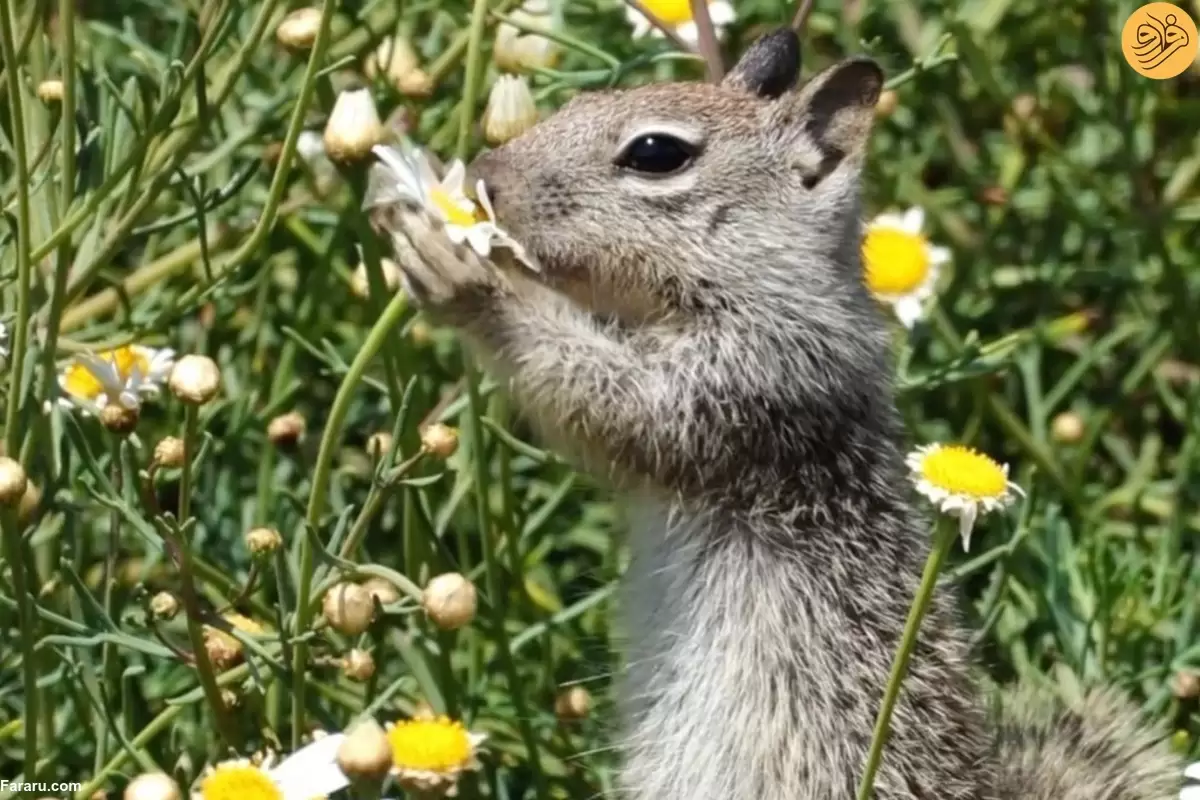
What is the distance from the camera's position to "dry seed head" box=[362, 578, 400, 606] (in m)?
2.17

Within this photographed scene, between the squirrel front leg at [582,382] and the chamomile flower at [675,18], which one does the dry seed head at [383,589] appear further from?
the chamomile flower at [675,18]

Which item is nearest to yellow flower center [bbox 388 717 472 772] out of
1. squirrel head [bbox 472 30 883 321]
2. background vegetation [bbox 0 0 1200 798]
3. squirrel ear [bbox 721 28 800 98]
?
background vegetation [bbox 0 0 1200 798]

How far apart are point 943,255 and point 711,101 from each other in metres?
0.58

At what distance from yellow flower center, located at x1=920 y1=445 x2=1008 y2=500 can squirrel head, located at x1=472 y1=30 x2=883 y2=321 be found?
0.67 m

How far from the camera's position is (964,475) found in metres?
1.74

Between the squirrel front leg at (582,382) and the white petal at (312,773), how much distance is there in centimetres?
59

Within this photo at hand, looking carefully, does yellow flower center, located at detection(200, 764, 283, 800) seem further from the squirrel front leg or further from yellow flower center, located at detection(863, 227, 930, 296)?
yellow flower center, located at detection(863, 227, 930, 296)

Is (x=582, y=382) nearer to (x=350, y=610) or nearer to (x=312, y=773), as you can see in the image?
(x=350, y=610)

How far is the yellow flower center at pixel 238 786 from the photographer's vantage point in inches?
67.1

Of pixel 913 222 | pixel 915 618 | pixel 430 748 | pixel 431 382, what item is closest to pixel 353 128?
pixel 430 748

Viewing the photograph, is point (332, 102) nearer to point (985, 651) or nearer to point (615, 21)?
point (615, 21)

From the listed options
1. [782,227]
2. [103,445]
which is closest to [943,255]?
[782,227]

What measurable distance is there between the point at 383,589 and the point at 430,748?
0.48m

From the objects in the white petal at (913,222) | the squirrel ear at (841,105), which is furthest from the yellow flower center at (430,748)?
the white petal at (913,222)
